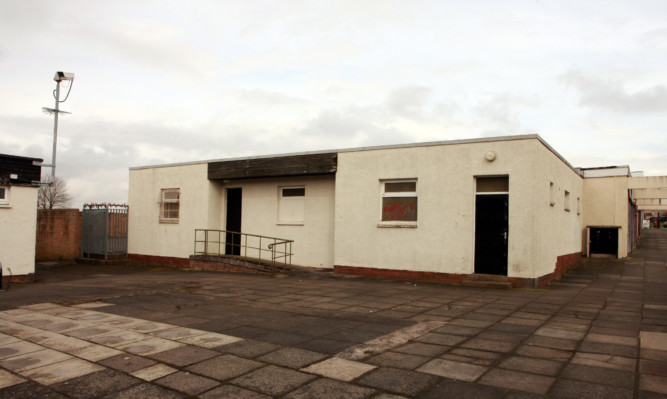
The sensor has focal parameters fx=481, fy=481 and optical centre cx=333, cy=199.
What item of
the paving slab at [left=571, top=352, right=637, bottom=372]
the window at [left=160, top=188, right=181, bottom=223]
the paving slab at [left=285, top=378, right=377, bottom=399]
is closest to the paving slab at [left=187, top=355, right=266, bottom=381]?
the paving slab at [left=285, top=378, right=377, bottom=399]

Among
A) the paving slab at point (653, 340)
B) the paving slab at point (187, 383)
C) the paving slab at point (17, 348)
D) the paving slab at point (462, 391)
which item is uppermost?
the paving slab at point (653, 340)

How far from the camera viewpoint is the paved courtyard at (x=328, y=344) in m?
4.25

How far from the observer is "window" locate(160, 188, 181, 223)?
17.9 metres

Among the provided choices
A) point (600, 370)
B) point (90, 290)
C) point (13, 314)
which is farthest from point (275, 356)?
point (90, 290)

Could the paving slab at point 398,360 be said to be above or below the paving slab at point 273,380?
above

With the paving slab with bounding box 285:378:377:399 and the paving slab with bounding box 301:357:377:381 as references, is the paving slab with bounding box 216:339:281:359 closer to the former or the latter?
the paving slab with bounding box 301:357:377:381

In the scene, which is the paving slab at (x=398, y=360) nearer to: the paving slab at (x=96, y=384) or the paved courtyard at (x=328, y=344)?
the paved courtyard at (x=328, y=344)

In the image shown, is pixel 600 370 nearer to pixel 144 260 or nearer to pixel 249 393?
pixel 249 393

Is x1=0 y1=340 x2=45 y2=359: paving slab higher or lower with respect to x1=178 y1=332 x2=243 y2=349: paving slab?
lower

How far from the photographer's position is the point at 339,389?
418 cm

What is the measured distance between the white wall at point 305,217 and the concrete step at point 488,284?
4593 mm

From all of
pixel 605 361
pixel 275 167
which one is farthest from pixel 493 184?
pixel 605 361

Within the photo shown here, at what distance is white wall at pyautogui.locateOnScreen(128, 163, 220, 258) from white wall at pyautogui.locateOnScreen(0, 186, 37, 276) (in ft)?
16.4

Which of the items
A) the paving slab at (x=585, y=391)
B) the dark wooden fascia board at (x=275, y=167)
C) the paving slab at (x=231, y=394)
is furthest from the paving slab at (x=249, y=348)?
the dark wooden fascia board at (x=275, y=167)
